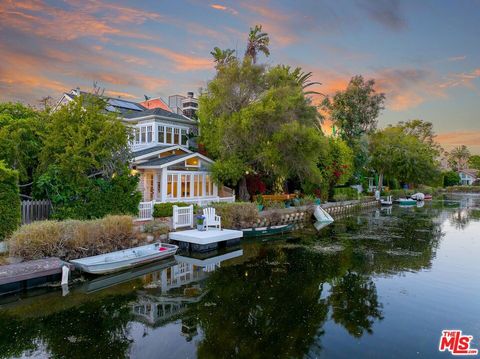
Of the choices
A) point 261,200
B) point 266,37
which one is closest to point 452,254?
point 261,200

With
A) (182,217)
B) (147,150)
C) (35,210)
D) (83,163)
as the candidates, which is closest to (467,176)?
(147,150)

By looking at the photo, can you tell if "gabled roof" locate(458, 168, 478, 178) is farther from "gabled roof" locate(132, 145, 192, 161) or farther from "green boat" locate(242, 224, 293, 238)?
"gabled roof" locate(132, 145, 192, 161)

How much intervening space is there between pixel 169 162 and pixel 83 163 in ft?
24.5

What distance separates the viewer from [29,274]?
10.3 m

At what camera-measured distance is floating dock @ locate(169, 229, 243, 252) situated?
53.0ft

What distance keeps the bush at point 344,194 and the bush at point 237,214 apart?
20107 millimetres

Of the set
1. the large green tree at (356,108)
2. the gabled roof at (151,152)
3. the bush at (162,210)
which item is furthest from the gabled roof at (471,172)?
the bush at (162,210)

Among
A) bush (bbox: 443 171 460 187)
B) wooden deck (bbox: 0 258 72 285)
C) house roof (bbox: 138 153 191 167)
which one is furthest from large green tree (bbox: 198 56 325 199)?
bush (bbox: 443 171 460 187)

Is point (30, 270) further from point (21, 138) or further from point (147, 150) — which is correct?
point (147, 150)

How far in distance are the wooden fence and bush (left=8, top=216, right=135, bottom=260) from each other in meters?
3.51

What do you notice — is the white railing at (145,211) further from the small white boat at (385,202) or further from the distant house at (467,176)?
the distant house at (467,176)

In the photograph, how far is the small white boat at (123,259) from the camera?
11.8 m

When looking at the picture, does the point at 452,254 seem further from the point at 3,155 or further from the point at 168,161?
the point at 3,155

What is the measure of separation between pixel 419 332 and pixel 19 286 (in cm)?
1200
